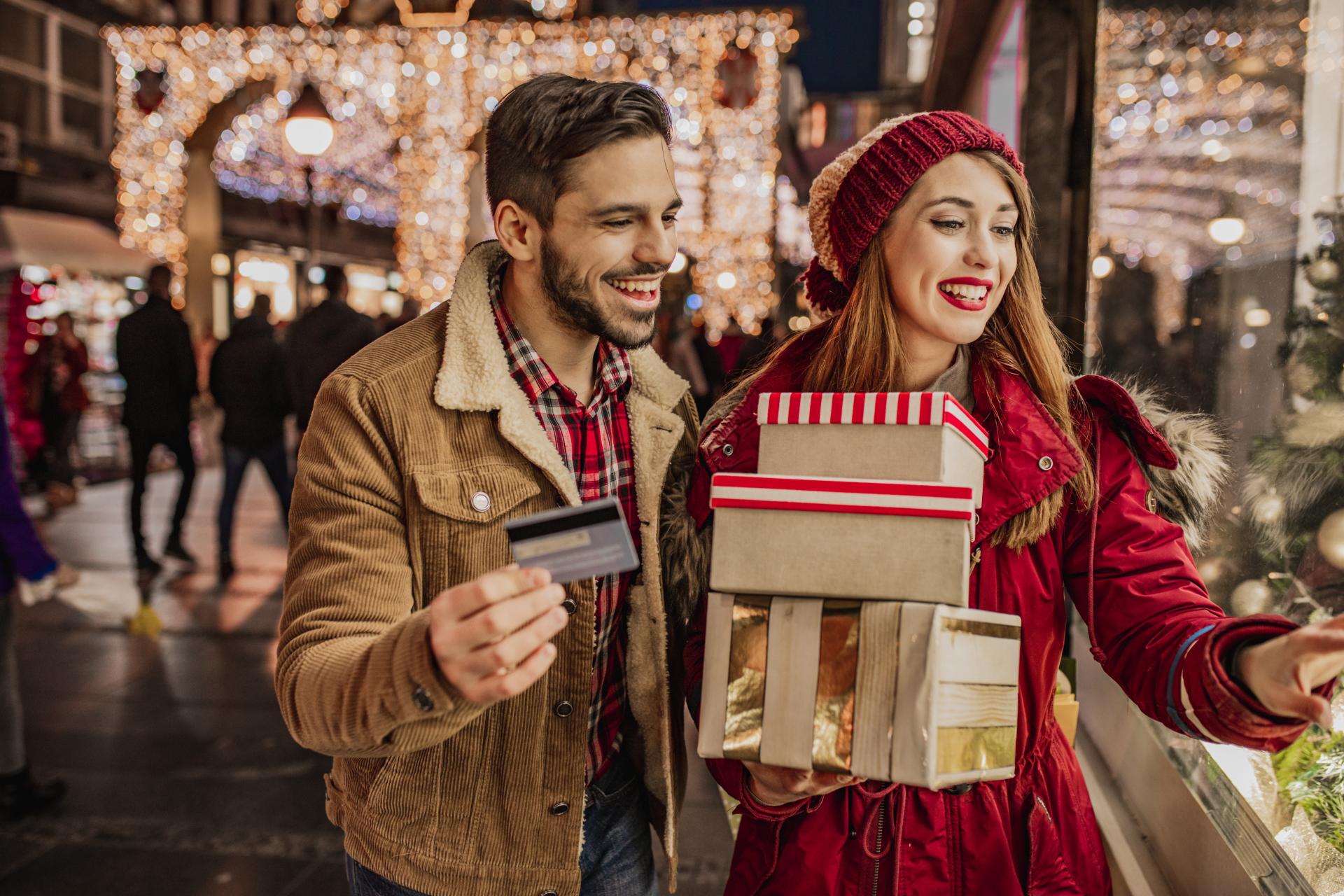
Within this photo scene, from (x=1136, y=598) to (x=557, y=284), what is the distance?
3.42ft

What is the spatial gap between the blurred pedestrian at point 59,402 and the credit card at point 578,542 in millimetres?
10964

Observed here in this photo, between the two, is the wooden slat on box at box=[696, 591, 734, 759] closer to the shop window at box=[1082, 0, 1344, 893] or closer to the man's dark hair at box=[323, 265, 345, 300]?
the shop window at box=[1082, 0, 1344, 893]

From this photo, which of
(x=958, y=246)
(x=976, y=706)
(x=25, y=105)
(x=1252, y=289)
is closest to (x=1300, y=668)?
(x=976, y=706)

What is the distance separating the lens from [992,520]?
156cm

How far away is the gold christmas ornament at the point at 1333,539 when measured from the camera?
2.08 meters

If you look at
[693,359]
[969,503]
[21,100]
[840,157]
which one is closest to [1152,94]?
[840,157]

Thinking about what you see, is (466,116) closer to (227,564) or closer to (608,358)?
(227,564)

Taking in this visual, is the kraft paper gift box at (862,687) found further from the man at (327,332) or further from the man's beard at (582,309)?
the man at (327,332)

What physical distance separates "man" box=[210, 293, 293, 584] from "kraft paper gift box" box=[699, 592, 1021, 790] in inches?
274

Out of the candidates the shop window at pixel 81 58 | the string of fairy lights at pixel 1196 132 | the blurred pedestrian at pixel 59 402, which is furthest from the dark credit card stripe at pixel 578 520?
Answer: the shop window at pixel 81 58

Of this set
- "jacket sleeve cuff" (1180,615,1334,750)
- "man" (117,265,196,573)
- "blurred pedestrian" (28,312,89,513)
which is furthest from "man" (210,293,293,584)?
"jacket sleeve cuff" (1180,615,1334,750)

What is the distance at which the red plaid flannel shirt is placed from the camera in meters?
1.84

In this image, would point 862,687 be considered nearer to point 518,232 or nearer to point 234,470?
point 518,232

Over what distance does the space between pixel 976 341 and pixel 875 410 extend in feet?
1.79
